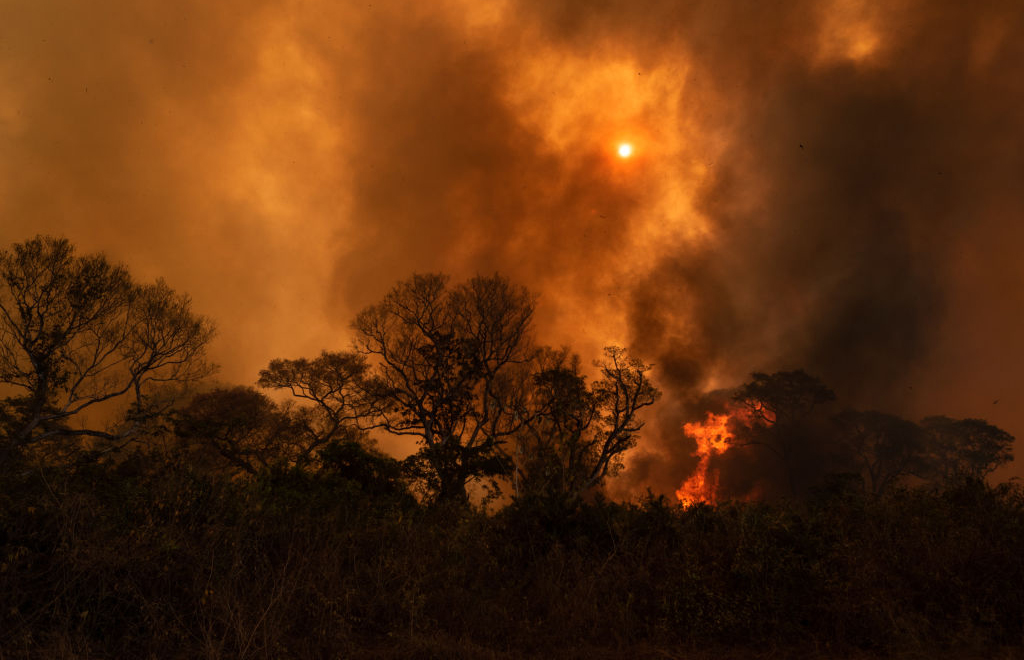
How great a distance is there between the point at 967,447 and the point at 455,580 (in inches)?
2561

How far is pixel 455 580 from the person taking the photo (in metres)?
9.76

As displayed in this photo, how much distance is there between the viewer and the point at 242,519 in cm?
966

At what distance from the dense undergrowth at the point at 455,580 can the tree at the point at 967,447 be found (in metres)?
53.5

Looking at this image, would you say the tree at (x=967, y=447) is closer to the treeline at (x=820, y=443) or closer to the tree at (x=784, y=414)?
the treeline at (x=820, y=443)

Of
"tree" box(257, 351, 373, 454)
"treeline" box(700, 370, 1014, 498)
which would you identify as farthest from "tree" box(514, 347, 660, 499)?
"treeline" box(700, 370, 1014, 498)

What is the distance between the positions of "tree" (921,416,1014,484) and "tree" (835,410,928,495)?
1.09 m

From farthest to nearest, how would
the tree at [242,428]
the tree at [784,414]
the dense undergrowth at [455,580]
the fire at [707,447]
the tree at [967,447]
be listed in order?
the fire at [707,447]
the tree at [784,414]
the tree at [967,447]
the tree at [242,428]
the dense undergrowth at [455,580]

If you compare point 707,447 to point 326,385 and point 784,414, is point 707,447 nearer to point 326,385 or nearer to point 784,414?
point 784,414

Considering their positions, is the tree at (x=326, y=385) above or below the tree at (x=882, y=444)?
below

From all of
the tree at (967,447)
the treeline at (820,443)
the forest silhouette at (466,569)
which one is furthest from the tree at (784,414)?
the forest silhouette at (466,569)

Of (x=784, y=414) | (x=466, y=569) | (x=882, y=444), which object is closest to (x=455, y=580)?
(x=466, y=569)

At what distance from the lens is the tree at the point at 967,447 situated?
53000 mm

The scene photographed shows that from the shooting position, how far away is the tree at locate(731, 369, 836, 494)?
190 ft

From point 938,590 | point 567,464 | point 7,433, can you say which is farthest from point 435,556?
point 7,433
